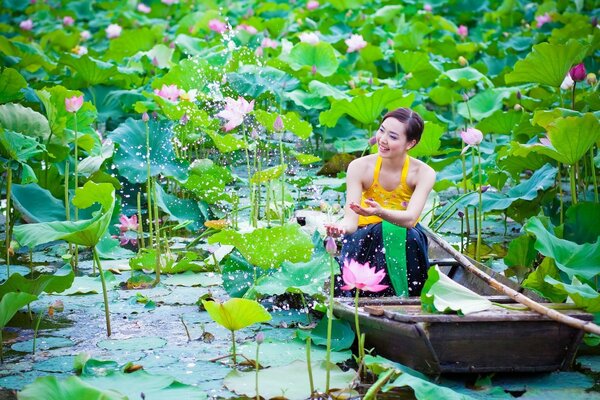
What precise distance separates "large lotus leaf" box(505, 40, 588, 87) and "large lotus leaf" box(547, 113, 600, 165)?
0.51 metres

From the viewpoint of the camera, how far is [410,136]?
2.93 meters

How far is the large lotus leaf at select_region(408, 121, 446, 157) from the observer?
4281 millimetres

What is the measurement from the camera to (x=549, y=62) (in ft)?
11.6

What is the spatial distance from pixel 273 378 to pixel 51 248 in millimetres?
1798

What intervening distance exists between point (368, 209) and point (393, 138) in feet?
1.00

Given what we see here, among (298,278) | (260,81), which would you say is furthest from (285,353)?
(260,81)

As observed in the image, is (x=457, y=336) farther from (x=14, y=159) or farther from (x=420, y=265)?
(x=14, y=159)

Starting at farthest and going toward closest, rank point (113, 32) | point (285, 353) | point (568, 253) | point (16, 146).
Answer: point (113, 32) → point (16, 146) → point (568, 253) → point (285, 353)

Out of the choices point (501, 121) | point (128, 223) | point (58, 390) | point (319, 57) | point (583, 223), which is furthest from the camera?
point (319, 57)

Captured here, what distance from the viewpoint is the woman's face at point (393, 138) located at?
2.91 m

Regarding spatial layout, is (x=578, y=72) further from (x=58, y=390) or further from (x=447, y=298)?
(x=58, y=390)

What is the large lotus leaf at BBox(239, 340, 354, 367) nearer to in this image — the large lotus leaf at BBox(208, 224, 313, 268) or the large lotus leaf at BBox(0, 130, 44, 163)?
the large lotus leaf at BBox(208, 224, 313, 268)

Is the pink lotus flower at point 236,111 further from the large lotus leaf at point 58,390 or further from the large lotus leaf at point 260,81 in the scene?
the large lotus leaf at point 58,390

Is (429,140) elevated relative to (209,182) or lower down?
elevated
